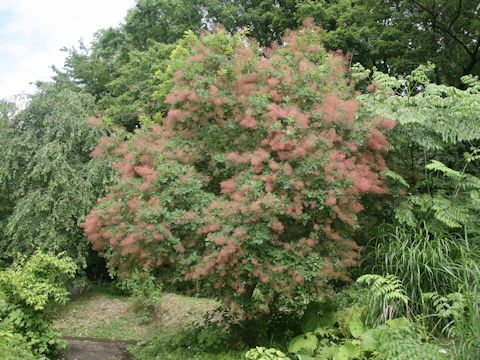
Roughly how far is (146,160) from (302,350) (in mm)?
3373

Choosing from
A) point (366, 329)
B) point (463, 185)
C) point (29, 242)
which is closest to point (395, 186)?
point (463, 185)

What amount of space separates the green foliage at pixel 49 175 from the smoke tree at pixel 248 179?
4926 mm

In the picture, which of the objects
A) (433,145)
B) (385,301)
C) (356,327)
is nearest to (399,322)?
(385,301)

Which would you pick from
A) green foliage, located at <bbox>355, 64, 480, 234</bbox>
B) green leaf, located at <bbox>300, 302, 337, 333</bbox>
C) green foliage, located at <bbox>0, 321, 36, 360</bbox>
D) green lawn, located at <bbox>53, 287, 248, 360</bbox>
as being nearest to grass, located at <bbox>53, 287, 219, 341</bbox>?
green lawn, located at <bbox>53, 287, 248, 360</bbox>

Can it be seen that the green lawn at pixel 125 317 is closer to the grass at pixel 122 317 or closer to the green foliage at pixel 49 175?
the grass at pixel 122 317

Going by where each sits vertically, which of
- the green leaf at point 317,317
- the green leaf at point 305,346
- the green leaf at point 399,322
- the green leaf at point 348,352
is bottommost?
the green leaf at point 305,346

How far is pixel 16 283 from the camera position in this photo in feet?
17.5

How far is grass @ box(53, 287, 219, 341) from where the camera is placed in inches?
350

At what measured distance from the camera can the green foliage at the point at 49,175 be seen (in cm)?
986

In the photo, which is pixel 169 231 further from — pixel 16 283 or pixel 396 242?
pixel 396 242

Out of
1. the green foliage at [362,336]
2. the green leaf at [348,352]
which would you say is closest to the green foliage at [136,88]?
the green foliage at [362,336]

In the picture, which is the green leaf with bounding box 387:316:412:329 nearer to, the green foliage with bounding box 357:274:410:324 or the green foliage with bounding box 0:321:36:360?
the green foliage with bounding box 357:274:410:324

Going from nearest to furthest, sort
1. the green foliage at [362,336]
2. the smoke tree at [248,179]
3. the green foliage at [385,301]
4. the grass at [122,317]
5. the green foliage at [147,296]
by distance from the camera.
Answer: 1. the green foliage at [362,336]
2. the green foliage at [385,301]
3. the smoke tree at [248,179]
4. the grass at [122,317]
5. the green foliage at [147,296]

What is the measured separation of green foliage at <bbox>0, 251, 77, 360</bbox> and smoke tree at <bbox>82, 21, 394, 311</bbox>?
1070 millimetres
